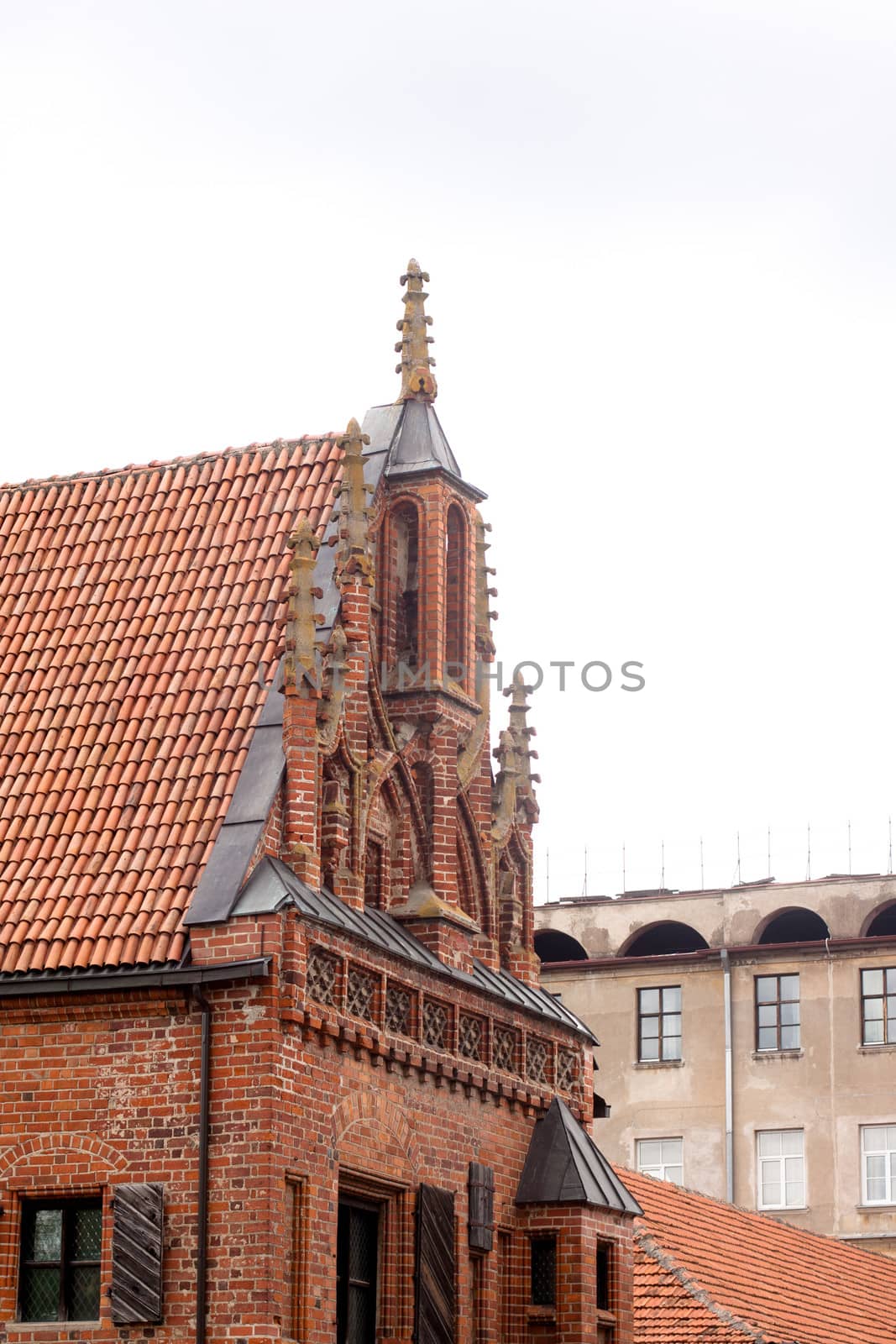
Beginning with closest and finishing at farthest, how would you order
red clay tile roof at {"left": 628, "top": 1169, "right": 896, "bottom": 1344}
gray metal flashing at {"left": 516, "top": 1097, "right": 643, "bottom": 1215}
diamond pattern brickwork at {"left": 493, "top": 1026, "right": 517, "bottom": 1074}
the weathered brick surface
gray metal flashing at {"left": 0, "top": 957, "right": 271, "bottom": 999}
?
the weathered brick surface
gray metal flashing at {"left": 0, "top": 957, "right": 271, "bottom": 999}
diamond pattern brickwork at {"left": 493, "top": 1026, "right": 517, "bottom": 1074}
gray metal flashing at {"left": 516, "top": 1097, "right": 643, "bottom": 1215}
red clay tile roof at {"left": 628, "top": 1169, "right": 896, "bottom": 1344}

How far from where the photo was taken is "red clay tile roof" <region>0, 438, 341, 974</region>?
69.9 feet

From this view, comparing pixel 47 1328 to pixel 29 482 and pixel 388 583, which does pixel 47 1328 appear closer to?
pixel 388 583

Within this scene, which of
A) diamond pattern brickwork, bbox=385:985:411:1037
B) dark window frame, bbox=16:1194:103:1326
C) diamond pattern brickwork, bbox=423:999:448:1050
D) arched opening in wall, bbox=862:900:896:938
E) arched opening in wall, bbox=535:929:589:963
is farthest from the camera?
arched opening in wall, bbox=535:929:589:963

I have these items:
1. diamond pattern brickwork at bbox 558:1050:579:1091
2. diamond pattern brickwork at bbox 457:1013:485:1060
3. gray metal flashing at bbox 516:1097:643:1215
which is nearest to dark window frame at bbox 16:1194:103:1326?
diamond pattern brickwork at bbox 457:1013:485:1060

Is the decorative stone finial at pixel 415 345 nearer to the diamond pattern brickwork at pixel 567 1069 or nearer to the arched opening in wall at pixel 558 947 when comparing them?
the diamond pattern brickwork at pixel 567 1069

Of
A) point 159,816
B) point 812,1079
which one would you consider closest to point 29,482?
point 159,816

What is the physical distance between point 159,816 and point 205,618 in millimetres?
2567

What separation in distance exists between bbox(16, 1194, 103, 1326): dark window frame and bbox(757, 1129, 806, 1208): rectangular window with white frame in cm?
3255

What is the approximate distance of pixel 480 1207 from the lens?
936 inches

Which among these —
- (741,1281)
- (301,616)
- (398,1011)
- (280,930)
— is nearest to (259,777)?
(301,616)

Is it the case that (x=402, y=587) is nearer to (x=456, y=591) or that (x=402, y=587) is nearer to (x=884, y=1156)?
(x=456, y=591)

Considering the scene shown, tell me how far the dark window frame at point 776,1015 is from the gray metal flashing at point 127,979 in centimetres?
3342

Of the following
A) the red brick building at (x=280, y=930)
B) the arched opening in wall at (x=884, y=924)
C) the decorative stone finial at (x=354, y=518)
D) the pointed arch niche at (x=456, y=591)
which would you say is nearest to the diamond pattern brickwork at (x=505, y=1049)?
the red brick building at (x=280, y=930)

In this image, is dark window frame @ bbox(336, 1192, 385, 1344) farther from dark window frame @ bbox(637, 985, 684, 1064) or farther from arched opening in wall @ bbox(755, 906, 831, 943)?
arched opening in wall @ bbox(755, 906, 831, 943)
